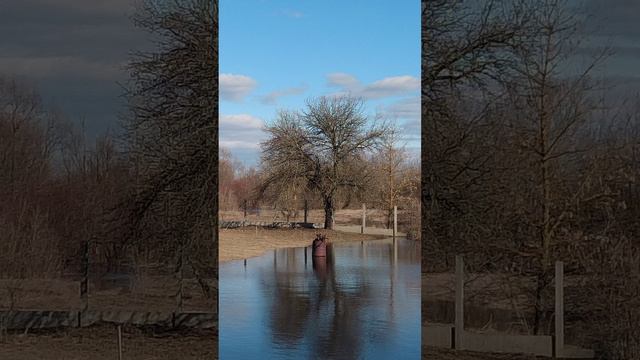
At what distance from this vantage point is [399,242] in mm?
8906

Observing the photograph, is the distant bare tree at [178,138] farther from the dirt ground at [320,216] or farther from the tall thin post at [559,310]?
the tall thin post at [559,310]

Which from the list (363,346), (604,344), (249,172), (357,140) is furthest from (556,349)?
(249,172)

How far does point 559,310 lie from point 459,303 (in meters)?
0.80

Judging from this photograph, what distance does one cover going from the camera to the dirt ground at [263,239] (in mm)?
9227

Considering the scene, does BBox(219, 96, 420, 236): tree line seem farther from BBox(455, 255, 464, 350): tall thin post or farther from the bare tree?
BBox(455, 255, 464, 350): tall thin post

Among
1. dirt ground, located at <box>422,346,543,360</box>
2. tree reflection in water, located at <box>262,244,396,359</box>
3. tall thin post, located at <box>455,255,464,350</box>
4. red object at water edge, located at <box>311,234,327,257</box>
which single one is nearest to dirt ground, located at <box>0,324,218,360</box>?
tree reflection in water, located at <box>262,244,396,359</box>

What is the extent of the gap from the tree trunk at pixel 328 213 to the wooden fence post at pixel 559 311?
4.04 metres

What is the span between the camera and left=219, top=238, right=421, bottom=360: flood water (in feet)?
24.2

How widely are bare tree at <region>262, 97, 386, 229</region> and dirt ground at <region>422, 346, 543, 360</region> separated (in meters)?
3.36

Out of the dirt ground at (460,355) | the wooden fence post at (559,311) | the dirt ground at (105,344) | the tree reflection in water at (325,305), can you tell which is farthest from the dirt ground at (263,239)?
the wooden fence post at (559,311)

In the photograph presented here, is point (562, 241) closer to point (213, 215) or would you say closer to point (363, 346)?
point (363, 346)

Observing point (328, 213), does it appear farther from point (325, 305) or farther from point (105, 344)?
point (105, 344)

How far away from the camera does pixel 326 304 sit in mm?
8195

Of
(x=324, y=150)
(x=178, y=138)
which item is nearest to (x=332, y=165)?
(x=324, y=150)
